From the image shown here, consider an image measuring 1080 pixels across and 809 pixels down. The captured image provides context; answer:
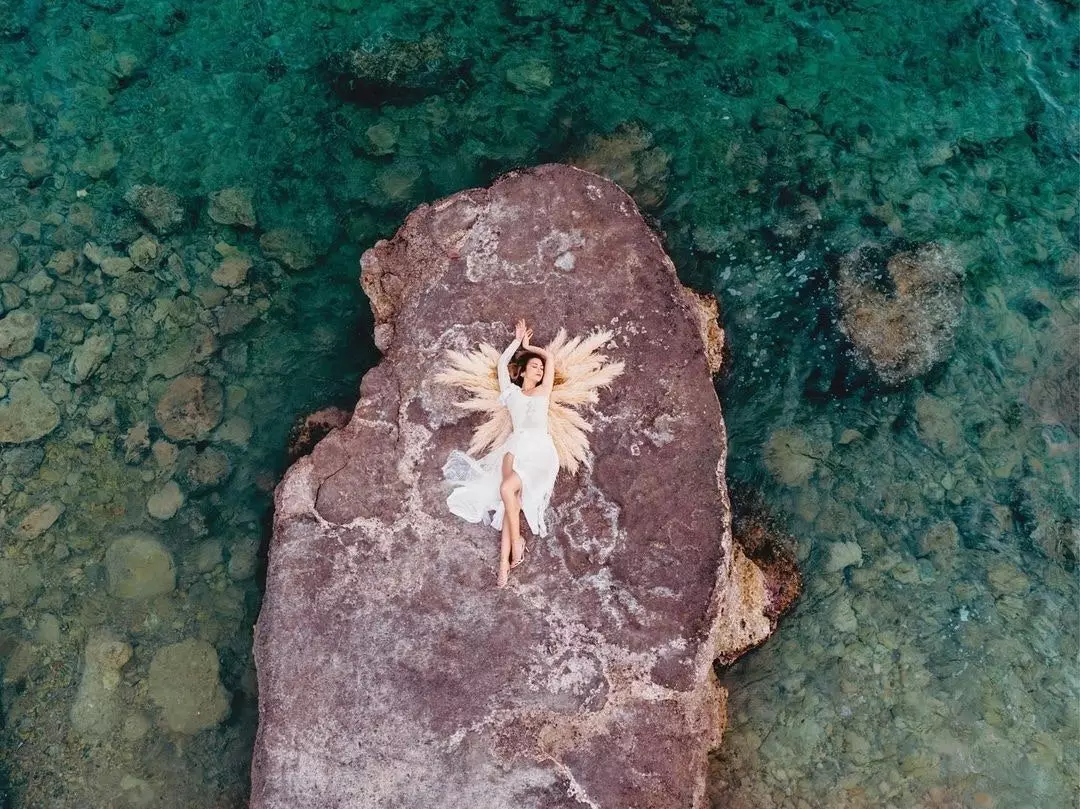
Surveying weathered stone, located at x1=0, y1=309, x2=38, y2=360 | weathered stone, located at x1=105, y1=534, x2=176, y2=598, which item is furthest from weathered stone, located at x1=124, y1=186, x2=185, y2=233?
weathered stone, located at x1=105, y1=534, x2=176, y2=598

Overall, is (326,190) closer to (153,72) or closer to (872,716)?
(153,72)

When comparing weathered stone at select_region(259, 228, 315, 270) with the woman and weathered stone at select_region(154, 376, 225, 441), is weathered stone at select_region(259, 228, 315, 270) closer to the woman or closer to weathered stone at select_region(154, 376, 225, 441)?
weathered stone at select_region(154, 376, 225, 441)

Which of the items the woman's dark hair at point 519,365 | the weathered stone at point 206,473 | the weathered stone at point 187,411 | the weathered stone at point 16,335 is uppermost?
the woman's dark hair at point 519,365

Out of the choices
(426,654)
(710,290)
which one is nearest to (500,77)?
(710,290)

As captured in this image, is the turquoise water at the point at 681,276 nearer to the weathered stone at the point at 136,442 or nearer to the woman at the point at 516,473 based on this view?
the weathered stone at the point at 136,442

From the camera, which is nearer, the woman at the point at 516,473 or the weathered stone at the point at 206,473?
the woman at the point at 516,473

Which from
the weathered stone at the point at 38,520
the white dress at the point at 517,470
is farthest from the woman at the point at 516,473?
the weathered stone at the point at 38,520

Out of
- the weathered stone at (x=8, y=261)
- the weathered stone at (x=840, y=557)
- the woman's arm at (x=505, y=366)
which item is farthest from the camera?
the weathered stone at (x=8, y=261)

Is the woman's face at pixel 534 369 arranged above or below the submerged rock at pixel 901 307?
below
